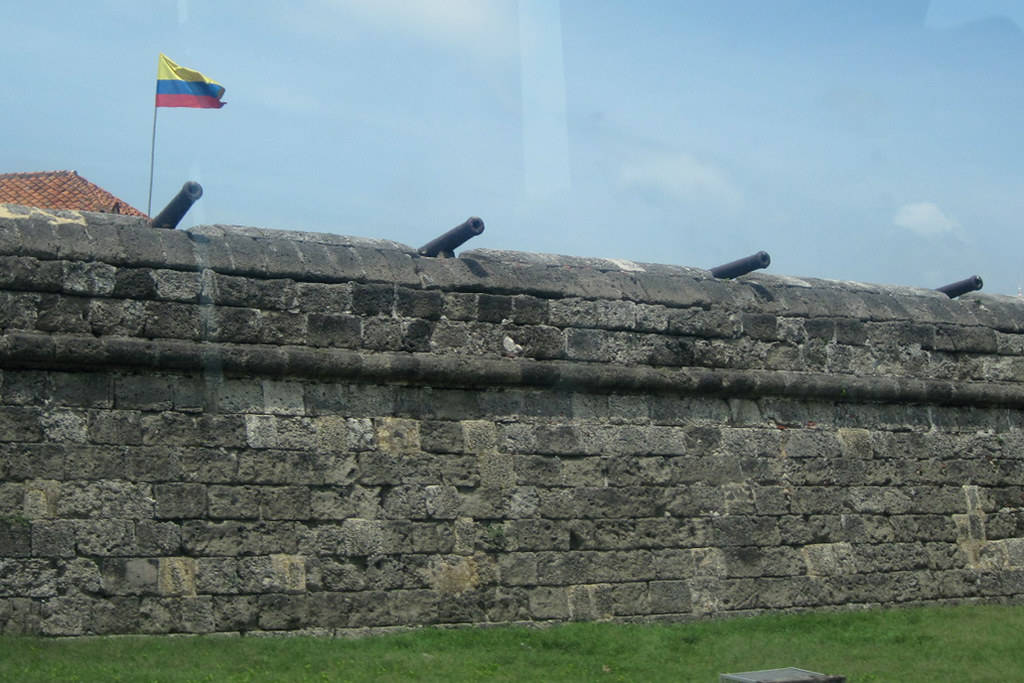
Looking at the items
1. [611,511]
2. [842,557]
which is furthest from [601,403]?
[842,557]

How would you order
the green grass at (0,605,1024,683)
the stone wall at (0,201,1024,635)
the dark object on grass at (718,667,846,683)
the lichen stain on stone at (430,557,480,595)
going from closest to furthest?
the dark object on grass at (718,667,846,683)
the green grass at (0,605,1024,683)
the stone wall at (0,201,1024,635)
the lichen stain on stone at (430,557,480,595)

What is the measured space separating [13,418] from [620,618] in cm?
379

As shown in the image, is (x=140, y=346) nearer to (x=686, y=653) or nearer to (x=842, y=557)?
(x=686, y=653)

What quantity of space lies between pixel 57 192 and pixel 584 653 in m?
17.1

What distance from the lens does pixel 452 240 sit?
27.5 feet

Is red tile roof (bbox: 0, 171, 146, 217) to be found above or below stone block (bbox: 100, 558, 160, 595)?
above

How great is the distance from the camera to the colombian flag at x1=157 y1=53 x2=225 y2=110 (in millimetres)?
11164

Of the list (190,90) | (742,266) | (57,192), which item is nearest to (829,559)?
(742,266)

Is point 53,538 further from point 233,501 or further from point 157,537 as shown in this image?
point 233,501

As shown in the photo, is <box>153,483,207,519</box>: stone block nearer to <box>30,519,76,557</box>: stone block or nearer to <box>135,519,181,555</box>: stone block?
<box>135,519,181,555</box>: stone block

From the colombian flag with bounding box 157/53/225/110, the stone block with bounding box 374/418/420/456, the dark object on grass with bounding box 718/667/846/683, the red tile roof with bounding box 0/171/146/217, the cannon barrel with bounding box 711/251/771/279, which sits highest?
the red tile roof with bounding box 0/171/146/217

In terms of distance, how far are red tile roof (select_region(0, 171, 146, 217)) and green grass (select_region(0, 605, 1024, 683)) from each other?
1563cm

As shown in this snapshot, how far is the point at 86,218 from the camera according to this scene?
760 cm

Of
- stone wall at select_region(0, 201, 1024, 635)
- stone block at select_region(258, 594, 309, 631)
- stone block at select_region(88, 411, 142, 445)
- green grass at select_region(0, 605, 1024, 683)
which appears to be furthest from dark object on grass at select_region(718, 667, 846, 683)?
stone block at select_region(88, 411, 142, 445)
